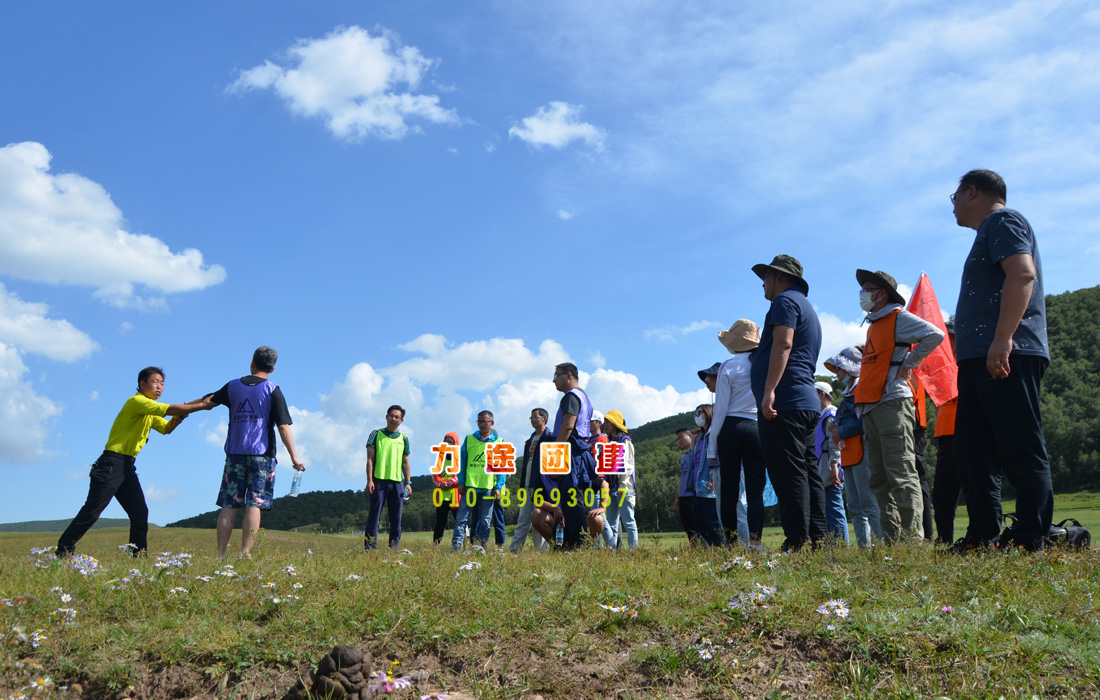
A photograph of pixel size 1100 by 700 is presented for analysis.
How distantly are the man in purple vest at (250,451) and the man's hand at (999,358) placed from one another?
5804mm

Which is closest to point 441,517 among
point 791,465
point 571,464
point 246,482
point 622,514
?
point 622,514

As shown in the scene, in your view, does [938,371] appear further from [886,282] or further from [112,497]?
[112,497]

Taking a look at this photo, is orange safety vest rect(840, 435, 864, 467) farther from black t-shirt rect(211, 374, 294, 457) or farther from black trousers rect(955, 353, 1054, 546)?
black t-shirt rect(211, 374, 294, 457)

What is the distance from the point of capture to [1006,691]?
2.81 metres

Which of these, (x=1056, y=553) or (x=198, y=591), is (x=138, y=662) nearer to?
(x=198, y=591)

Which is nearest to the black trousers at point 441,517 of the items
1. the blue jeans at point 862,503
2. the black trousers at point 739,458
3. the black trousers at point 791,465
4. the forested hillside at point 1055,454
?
the black trousers at point 739,458

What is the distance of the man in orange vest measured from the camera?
5.64m

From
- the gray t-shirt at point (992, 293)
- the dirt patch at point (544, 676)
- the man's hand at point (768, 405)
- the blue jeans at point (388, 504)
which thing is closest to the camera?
the dirt patch at point (544, 676)

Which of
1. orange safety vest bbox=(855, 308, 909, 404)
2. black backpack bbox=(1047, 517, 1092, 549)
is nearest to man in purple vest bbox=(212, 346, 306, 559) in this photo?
orange safety vest bbox=(855, 308, 909, 404)

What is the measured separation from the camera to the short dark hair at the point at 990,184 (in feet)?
16.9

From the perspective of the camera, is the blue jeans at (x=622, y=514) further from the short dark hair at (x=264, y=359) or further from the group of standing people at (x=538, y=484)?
the short dark hair at (x=264, y=359)

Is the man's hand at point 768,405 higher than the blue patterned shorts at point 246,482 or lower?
higher

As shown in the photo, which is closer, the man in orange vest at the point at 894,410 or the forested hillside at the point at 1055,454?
the man in orange vest at the point at 894,410

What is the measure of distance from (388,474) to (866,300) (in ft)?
22.6
